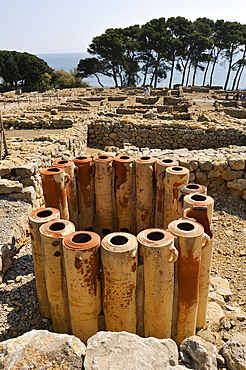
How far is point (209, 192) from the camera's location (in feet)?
26.7

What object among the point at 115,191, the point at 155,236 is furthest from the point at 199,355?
the point at 115,191

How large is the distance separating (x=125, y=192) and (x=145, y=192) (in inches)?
17.7

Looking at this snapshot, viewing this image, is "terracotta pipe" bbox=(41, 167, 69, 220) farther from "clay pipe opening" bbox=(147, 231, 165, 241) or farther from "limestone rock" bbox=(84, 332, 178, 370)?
"limestone rock" bbox=(84, 332, 178, 370)

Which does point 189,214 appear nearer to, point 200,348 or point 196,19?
point 200,348

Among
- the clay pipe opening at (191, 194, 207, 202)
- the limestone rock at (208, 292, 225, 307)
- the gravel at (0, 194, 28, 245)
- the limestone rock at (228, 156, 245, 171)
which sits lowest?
the limestone rock at (208, 292, 225, 307)

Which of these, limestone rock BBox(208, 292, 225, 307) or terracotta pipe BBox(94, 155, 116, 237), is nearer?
limestone rock BBox(208, 292, 225, 307)

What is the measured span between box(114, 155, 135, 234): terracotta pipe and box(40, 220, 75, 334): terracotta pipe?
7.00ft

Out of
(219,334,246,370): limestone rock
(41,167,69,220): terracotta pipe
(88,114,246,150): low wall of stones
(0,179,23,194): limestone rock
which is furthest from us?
(88,114,246,150): low wall of stones

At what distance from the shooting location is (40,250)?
13.4 feet

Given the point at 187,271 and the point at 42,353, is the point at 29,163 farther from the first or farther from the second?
the point at 42,353

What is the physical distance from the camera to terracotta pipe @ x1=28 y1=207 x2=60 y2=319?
158 inches

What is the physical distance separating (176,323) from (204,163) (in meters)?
4.97

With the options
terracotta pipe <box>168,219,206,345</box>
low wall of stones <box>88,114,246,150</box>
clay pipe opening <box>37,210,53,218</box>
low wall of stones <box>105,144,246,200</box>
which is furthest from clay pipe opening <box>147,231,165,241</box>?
low wall of stones <box>88,114,246,150</box>

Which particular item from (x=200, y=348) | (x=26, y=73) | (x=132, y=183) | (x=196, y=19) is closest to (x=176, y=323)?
(x=200, y=348)
